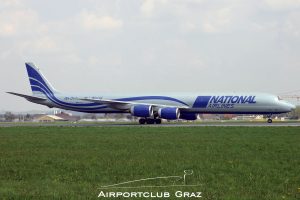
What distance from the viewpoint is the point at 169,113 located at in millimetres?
44469

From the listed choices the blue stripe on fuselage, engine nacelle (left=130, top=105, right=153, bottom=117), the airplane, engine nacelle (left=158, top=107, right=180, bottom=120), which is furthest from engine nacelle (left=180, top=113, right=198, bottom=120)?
engine nacelle (left=130, top=105, right=153, bottom=117)

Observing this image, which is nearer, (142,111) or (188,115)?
(142,111)

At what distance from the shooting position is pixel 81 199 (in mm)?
8195

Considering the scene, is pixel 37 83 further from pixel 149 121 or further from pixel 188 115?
pixel 188 115

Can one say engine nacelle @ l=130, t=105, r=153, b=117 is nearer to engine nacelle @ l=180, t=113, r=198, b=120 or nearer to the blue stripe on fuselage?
engine nacelle @ l=180, t=113, r=198, b=120

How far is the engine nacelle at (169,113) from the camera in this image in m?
44.4

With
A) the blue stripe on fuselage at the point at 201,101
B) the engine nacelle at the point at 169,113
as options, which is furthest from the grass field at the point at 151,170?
the blue stripe on fuselage at the point at 201,101

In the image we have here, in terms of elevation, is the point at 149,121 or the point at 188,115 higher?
the point at 188,115

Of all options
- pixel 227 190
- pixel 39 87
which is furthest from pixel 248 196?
pixel 39 87

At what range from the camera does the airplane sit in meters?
44.9

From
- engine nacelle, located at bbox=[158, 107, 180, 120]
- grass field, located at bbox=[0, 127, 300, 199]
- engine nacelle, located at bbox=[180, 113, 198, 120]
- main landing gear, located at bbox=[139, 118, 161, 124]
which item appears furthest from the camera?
engine nacelle, located at bbox=[180, 113, 198, 120]

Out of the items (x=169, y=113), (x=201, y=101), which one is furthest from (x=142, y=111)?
(x=201, y=101)

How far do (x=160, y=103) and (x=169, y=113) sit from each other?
14.2ft

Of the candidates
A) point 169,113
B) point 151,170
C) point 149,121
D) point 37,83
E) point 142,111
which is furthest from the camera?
point 37,83
